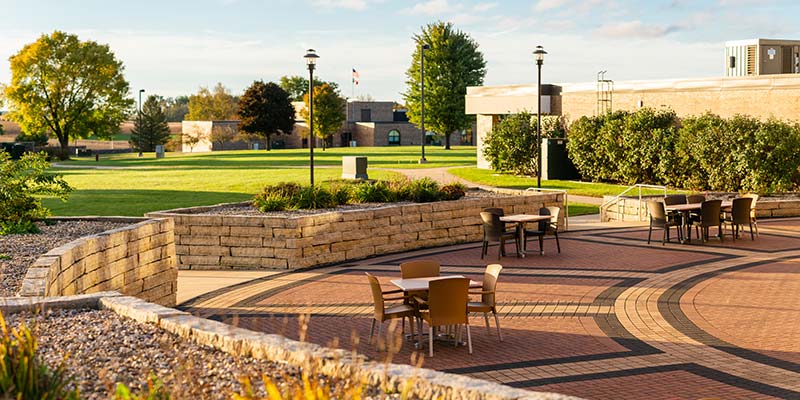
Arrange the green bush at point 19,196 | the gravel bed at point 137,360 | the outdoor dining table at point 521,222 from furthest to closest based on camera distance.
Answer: the outdoor dining table at point 521,222 → the green bush at point 19,196 → the gravel bed at point 137,360

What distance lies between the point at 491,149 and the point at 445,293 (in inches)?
1343

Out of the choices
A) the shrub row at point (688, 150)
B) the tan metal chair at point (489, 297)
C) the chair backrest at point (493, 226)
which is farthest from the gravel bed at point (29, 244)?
the shrub row at point (688, 150)

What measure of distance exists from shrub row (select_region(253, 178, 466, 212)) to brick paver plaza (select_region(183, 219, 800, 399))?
7.53 feet

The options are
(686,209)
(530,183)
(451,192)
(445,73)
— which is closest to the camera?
(686,209)

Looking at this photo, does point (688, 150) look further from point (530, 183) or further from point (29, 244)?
point (29, 244)

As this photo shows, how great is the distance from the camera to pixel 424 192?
68.8 ft

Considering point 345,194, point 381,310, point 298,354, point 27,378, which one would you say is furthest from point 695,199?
point 27,378

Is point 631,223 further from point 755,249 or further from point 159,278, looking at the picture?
point 159,278

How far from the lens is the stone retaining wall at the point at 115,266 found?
395 inches

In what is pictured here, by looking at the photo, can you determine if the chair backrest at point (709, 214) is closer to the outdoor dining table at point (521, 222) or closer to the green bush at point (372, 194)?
the outdoor dining table at point (521, 222)

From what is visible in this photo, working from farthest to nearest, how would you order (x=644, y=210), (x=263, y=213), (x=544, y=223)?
(x=644, y=210)
(x=263, y=213)
(x=544, y=223)

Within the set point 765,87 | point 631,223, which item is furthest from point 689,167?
point 631,223

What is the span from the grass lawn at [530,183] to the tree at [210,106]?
269ft

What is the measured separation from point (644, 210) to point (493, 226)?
29.3 feet
